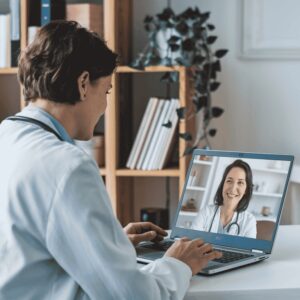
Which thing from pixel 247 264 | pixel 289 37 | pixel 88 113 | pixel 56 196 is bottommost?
pixel 247 264

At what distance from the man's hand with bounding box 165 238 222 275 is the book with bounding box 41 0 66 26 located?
175cm

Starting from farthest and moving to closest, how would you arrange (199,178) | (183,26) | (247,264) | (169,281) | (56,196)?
1. (183,26)
2. (199,178)
3. (247,264)
4. (169,281)
5. (56,196)

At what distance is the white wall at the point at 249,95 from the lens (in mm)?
3283

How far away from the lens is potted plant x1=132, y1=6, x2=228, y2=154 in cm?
313

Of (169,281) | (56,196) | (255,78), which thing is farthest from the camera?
(255,78)

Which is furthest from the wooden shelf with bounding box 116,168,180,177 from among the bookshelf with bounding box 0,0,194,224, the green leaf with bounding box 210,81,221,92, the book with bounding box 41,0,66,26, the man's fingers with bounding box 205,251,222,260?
the man's fingers with bounding box 205,251,222,260

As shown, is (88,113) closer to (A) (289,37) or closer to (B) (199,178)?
(B) (199,178)

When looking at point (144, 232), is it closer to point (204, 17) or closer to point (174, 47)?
point (174, 47)

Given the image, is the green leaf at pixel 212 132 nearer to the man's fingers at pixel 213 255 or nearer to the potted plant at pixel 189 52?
the potted plant at pixel 189 52

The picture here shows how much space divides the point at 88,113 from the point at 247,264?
587 millimetres

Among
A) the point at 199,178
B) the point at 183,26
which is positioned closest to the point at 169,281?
the point at 199,178

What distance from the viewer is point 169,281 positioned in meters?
1.57

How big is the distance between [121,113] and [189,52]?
446mm

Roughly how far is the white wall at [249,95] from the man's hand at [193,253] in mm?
1599
